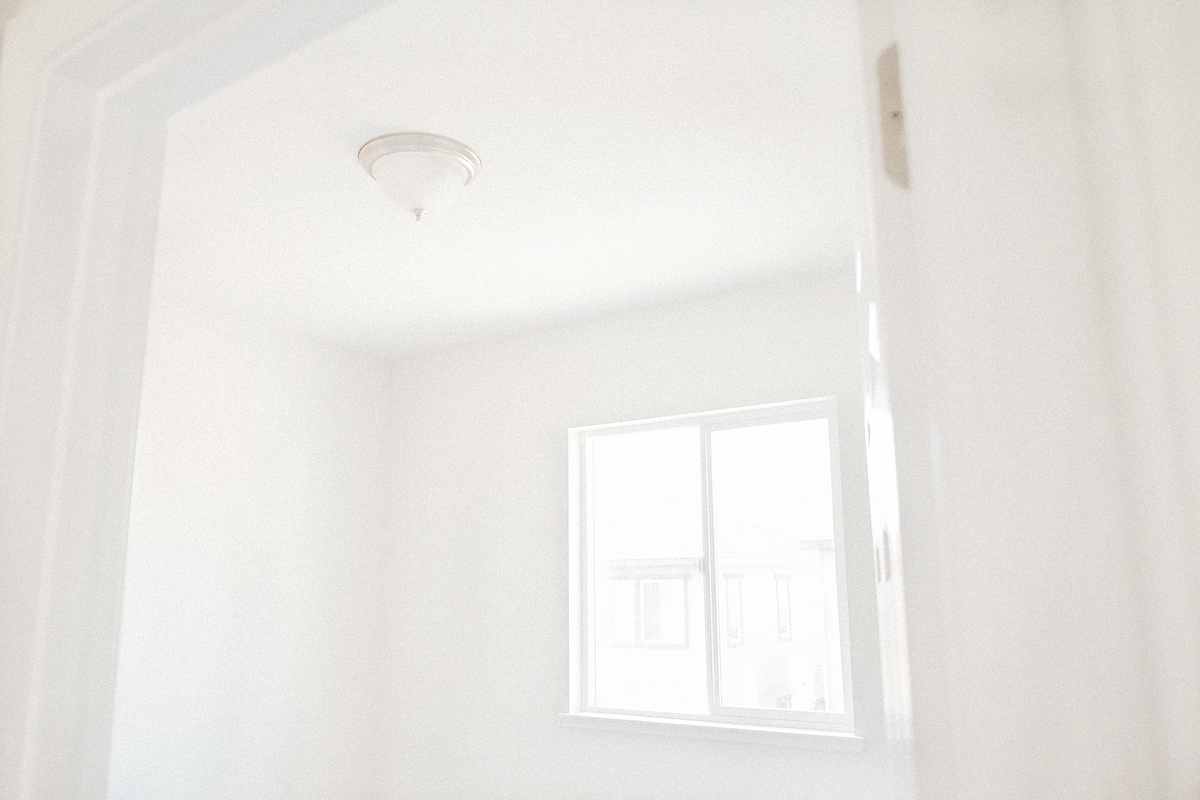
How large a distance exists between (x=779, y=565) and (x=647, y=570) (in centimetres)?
62

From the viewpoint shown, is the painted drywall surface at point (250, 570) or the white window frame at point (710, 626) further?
the painted drywall surface at point (250, 570)

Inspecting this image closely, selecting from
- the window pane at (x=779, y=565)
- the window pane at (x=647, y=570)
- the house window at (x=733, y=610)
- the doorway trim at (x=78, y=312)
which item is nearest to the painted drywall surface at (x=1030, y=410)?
the doorway trim at (x=78, y=312)

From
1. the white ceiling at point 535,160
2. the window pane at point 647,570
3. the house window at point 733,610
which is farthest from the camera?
the window pane at point 647,570

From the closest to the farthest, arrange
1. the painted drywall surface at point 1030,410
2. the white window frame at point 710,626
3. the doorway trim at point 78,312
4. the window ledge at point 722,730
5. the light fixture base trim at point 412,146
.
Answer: the painted drywall surface at point 1030,410 → the doorway trim at point 78,312 → the light fixture base trim at point 412,146 → the window ledge at point 722,730 → the white window frame at point 710,626

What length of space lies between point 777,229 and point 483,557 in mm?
2139

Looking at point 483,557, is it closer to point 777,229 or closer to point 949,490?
point 777,229

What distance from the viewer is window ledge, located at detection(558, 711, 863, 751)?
324 centimetres

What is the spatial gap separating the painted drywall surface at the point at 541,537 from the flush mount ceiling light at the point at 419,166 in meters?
1.56

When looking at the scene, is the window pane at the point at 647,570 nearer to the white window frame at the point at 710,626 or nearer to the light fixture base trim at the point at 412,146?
the white window frame at the point at 710,626

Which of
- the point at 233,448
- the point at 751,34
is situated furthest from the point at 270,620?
the point at 751,34

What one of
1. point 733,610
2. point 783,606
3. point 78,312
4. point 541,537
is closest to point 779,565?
point 783,606

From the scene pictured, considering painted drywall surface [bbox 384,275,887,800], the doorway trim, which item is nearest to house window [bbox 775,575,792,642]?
painted drywall surface [bbox 384,275,887,800]

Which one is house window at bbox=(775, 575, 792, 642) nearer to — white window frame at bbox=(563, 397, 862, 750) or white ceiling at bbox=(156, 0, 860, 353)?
white window frame at bbox=(563, 397, 862, 750)

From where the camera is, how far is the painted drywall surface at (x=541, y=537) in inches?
137
